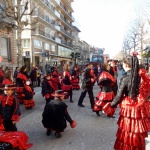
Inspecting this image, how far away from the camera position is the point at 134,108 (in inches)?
116

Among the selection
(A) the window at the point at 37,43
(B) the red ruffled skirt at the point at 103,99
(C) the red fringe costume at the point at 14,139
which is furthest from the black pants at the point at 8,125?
(A) the window at the point at 37,43

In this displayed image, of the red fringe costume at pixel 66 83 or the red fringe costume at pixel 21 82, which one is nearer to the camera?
the red fringe costume at pixel 21 82

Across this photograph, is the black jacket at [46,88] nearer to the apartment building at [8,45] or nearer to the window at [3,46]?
the apartment building at [8,45]

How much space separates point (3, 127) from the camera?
166 inches

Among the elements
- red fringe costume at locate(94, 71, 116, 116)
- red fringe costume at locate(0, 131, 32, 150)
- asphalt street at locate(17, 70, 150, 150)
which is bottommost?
asphalt street at locate(17, 70, 150, 150)

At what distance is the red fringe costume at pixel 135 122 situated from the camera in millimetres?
2924

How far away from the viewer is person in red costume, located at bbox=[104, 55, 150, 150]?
2.93 m

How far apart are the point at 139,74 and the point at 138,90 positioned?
10.0 inches

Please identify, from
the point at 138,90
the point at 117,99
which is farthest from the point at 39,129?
the point at 138,90

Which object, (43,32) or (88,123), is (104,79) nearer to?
(88,123)

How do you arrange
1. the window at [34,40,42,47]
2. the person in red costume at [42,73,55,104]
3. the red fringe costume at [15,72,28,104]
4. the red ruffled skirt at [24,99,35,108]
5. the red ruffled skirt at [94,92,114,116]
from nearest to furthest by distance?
the red ruffled skirt at [94,92,114,116] < the person in red costume at [42,73,55,104] < the red ruffled skirt at [24,99,35,108] < the red fringe costume at [15,72,28,104] < the window at [34,40,42,47]

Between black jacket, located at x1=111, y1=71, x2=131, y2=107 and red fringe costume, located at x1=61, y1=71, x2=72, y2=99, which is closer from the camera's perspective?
black jacket, located at x1=111, y1=71, x2=131, y2=107

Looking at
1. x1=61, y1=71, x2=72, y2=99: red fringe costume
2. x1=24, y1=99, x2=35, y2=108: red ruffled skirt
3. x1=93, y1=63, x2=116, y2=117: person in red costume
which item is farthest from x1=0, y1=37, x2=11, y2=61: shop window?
x1=93, y1=63, x2=116, y2=117: person in red costume

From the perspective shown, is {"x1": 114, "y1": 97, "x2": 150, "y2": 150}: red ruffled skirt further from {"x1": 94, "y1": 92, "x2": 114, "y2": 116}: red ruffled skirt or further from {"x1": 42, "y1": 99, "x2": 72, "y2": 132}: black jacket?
{"x1": 94, "y1": 92, "x2": 114, "y2": 116}: red ruffled skirt
